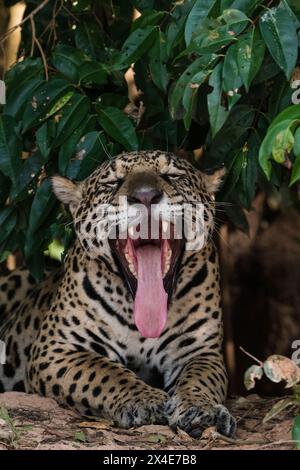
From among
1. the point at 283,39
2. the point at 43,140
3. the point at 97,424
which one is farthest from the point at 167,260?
the point at 283,39

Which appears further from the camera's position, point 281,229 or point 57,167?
point 281,229

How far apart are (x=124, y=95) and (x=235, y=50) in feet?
6.53

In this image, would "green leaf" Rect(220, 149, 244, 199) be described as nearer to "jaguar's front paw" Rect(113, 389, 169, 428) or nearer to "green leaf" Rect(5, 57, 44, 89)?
"green leaf" Rect(5, 57, 44, 89)

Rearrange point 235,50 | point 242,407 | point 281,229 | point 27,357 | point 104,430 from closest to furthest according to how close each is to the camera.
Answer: point 235,50
point 104,430
point 242,407
point 27,357
point 281,229

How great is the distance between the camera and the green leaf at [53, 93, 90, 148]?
24.5ft

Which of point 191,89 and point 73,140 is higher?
point 191,89

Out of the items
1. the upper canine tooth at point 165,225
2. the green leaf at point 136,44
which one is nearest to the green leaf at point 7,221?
the upper canine tooth at point 165,225

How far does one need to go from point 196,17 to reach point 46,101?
153 cm

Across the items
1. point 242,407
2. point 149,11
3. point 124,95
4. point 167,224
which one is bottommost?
point 242,407

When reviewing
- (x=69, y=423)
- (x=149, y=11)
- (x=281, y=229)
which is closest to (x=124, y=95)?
(x=149, y=11)

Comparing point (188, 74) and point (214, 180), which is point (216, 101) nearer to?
point (188, 74)

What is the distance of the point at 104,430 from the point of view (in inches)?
264

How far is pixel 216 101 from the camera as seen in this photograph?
244 inches

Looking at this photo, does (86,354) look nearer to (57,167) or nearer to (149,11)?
(57,167)
